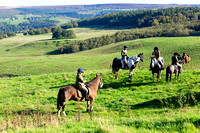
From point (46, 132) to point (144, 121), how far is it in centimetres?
403

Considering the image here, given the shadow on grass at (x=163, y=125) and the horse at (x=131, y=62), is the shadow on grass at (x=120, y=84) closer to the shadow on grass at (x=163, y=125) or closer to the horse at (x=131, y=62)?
the horse at (x=131, y=62)

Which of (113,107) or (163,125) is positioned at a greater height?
(163,125)

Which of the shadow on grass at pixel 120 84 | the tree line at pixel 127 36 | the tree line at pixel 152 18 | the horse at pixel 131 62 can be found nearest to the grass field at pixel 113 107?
the shadow on grass at pixel 120 84

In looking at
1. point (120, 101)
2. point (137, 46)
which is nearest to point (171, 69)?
point (120, 101)

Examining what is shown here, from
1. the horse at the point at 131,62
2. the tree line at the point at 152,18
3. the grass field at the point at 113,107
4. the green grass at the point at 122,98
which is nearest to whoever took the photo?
the grass field at the point at 113,107

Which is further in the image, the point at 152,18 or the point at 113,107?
the point at 152,18

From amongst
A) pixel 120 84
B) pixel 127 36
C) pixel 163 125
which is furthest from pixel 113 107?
pixel 127 36

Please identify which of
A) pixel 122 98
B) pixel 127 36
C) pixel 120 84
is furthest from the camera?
pixel 127 36

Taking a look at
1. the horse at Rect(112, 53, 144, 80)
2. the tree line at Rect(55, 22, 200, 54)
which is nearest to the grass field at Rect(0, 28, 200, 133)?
the horse at Rect(112, 53, 144, 80)

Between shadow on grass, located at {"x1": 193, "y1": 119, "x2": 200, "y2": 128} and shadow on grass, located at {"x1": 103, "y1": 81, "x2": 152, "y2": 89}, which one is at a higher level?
shadow on grass, located at {"x1": 193, "y1": 119, "x2": 200, "y2": 128}

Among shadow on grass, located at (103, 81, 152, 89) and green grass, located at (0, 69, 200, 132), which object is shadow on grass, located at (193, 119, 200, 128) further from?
shadow on grass, located at (103, 81, 152, 89)

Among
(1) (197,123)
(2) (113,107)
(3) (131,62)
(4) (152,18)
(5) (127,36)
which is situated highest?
(4) (152,18)

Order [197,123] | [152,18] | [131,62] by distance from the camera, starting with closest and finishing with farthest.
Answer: [197,123] → [131,62] → [152,18]

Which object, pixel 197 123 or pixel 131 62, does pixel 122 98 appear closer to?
pixel 131 62
